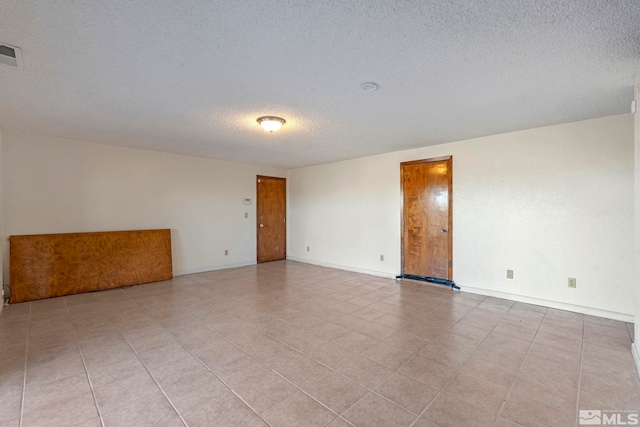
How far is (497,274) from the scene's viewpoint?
13.6 feet

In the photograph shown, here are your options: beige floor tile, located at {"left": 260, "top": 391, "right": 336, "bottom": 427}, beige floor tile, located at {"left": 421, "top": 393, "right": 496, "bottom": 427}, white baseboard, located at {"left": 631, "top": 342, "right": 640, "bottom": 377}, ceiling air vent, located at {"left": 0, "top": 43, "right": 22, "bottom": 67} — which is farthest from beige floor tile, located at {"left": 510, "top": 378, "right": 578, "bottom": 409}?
ceiling air vent, located at {"left": 0, "top": 43, "right": 22, "bottom": 67}

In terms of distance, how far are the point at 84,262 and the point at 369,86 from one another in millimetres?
5017

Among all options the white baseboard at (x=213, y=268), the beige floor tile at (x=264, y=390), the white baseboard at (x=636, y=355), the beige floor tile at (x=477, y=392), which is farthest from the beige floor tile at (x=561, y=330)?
the white baseboard at (x=213, y=268)

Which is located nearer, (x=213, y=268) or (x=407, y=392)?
(x=407, y=392)

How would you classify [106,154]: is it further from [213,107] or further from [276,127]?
[276,127]

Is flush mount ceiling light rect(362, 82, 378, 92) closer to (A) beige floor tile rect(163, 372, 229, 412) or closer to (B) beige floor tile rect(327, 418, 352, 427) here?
(B) beige floor tile rect(327, 418, 352, 427)

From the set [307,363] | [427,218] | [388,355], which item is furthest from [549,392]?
[427,218]

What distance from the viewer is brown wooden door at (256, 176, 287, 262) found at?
7.02m

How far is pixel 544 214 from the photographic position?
3746mm

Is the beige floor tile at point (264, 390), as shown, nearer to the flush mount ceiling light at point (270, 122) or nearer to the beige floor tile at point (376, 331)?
the beige floor tile at point (376, 331)

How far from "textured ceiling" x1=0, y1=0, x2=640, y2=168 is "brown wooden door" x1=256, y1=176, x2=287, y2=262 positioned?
331cm

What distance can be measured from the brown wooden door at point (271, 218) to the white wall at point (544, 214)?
302 centimetres

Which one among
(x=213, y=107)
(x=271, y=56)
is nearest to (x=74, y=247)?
(x=213, y=107)

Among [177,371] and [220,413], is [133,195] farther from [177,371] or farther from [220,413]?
[220,413]
